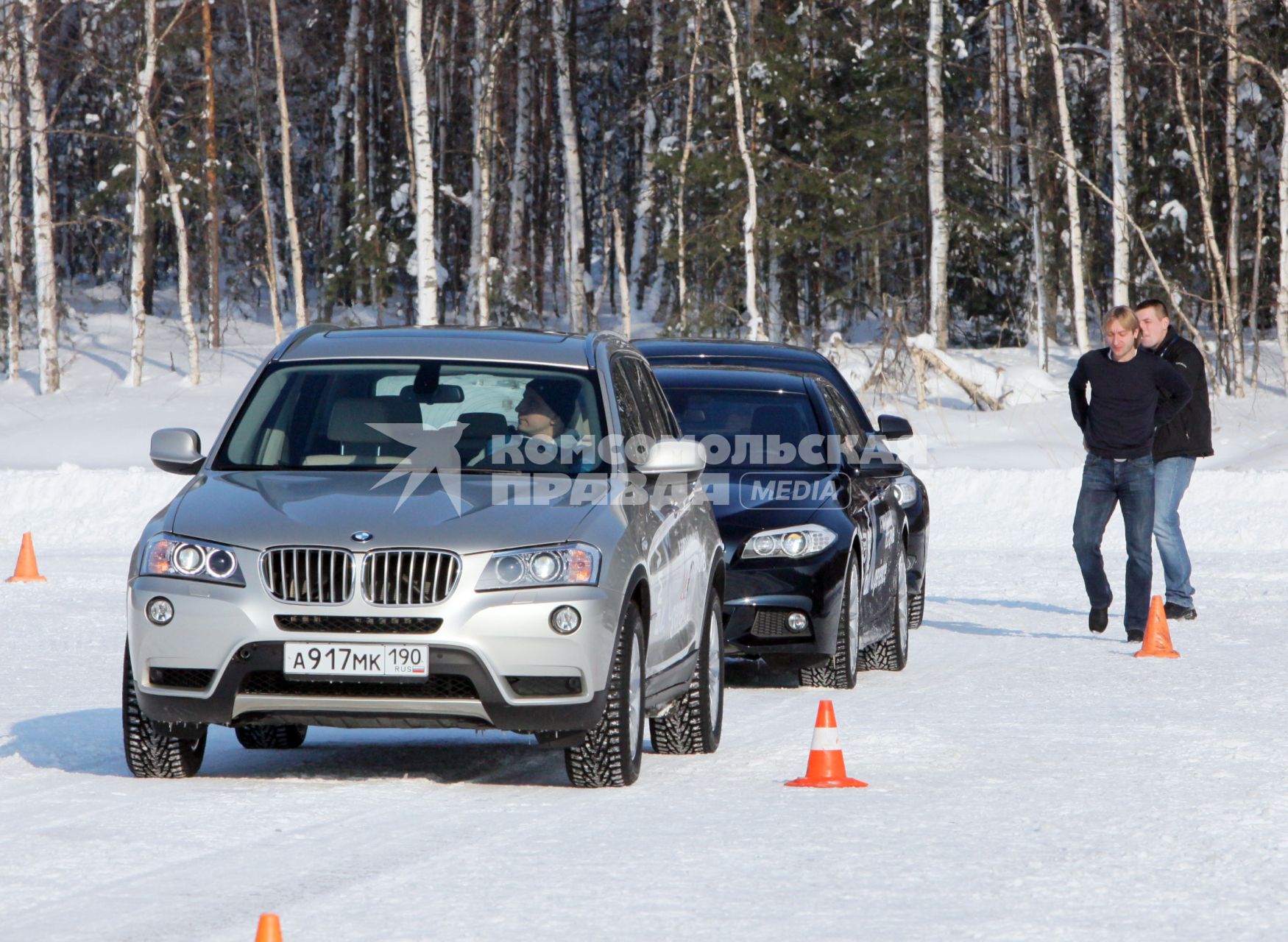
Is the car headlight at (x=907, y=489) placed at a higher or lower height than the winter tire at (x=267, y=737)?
higher

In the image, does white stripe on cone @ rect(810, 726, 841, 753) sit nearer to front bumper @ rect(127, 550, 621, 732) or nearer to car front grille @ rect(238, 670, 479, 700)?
front bumper @ rect(127, 550, 621, 732)

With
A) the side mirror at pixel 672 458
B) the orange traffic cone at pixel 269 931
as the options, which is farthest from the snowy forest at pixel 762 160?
the orange traffic cone at pixel 269 931

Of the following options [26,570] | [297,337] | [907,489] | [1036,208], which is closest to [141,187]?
[1036,208]

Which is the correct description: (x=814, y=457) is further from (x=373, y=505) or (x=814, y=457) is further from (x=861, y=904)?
(x=861, y=904)

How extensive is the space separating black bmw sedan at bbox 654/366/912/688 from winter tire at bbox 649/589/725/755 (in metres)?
1.78

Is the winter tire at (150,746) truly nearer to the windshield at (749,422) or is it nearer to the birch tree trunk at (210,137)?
the windshield at (749,422)

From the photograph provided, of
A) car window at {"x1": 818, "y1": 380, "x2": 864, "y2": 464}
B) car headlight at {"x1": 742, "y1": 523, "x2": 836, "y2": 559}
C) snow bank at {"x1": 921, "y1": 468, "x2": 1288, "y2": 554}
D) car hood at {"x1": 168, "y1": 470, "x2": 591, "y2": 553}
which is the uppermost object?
car hood at {"x1": 168, "y1": 470, "x2": 591, "y2": 553}

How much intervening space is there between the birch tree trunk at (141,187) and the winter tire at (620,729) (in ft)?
109

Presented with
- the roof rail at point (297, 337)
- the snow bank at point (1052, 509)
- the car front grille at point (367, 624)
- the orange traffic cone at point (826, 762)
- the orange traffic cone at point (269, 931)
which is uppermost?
the roof rail at point (297, 337)

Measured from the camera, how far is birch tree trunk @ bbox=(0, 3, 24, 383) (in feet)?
122

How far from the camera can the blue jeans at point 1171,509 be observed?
13.4 metres


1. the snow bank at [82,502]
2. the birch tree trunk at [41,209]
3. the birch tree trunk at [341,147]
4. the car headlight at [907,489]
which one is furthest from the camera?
the birch tree trunk at [341,147]

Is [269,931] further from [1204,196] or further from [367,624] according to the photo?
[1204,196]

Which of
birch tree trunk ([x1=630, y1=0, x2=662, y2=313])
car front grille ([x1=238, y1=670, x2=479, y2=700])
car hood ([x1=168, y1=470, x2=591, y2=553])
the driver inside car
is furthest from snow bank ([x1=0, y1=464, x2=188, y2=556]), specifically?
birch tree trunk ([x1=630, y1=0, x2=662, y2=313])
